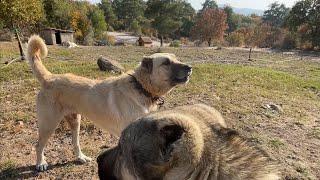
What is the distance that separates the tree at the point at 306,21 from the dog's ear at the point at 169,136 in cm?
4985

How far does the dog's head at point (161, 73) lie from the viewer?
578 cm

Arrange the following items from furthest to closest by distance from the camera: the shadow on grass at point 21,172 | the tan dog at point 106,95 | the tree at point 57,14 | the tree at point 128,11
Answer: the tree at point 128,11 < the tree at point 57,14 < the shadow on grass at point 21,172 < the tan dog at point 106,95

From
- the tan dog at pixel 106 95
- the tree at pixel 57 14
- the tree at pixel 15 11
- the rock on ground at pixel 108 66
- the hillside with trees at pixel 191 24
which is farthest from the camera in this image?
the hillside with trees at pixel 191 24

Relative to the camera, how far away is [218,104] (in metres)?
9.69

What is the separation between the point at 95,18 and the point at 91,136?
55.3 metres

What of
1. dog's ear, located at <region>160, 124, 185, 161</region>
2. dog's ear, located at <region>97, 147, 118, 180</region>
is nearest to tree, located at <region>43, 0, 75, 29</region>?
dog's ear, located at <region>97, 147, 118, 180</region>

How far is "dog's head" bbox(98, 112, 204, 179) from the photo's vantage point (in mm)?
2123

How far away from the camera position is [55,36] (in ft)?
129

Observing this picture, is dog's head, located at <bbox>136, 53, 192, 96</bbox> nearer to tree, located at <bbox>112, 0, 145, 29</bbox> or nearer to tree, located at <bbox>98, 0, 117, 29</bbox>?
tree, located at <bbox>98, 0, 117, 29</bbox>

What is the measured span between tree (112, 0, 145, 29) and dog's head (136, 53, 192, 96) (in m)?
80.5

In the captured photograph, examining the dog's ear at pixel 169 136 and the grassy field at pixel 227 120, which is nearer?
the dog's ear at pixel 169 136

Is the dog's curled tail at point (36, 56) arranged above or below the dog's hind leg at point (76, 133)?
above

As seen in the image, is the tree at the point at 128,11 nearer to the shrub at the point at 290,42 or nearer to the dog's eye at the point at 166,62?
the shrub at the point at 290,42

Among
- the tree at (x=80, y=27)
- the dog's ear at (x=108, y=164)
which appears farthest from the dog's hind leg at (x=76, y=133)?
the tree at (x=80, y=27)
